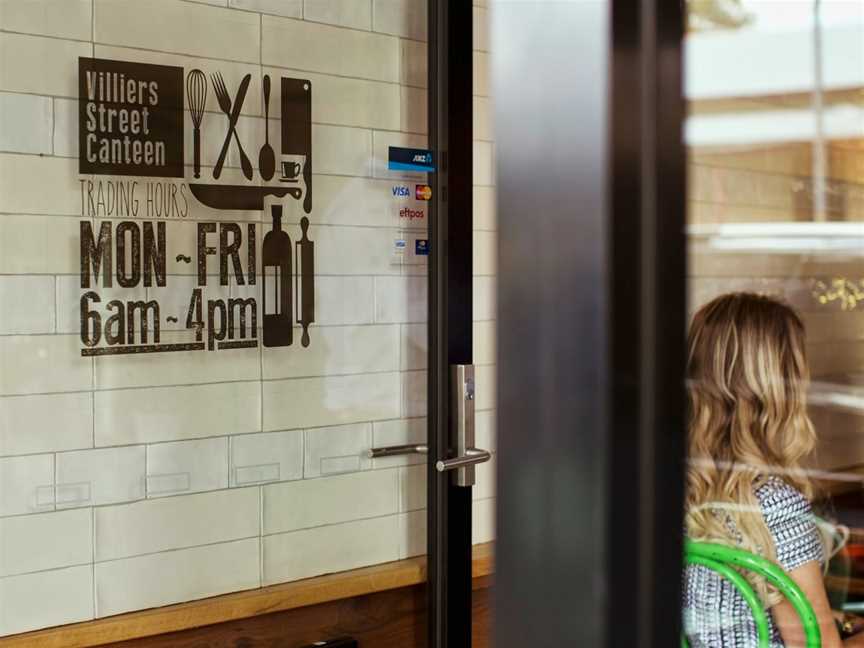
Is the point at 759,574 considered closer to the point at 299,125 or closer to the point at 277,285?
the point at 277,285

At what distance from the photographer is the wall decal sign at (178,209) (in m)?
1.65

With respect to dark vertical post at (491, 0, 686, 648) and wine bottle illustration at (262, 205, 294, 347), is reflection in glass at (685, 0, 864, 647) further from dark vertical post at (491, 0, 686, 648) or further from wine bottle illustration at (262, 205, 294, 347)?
wine bottle illustration at (262, 205, 294, 347)

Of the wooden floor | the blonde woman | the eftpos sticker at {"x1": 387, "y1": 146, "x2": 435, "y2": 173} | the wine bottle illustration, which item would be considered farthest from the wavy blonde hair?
the eftpos sticker at {"x1": 387, "y1": 146, "x2": 435, "y2": 173}

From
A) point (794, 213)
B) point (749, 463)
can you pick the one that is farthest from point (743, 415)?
point (794, 213)

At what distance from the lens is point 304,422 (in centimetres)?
192

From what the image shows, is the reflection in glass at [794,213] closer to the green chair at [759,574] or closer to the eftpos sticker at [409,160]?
the green chair at [759,574]

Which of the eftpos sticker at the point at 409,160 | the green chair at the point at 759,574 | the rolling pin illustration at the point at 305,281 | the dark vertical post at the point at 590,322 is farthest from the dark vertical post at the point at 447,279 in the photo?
the dark vertical post at the point at 590,322

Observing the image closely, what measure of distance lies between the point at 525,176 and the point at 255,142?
60.1 inches

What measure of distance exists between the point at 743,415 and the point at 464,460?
4.75 feet

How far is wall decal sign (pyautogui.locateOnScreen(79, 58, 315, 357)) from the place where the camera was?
1.65 m

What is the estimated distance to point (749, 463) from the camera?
0.68 meters

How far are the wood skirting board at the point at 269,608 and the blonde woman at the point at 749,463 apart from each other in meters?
0.85

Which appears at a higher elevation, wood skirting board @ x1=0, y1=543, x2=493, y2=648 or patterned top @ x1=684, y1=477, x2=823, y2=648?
patterned top @ x1=684, y1=477, x2=823, y2=648

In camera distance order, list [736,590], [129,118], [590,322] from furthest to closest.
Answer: [129,118], [736,590], [590,322]
